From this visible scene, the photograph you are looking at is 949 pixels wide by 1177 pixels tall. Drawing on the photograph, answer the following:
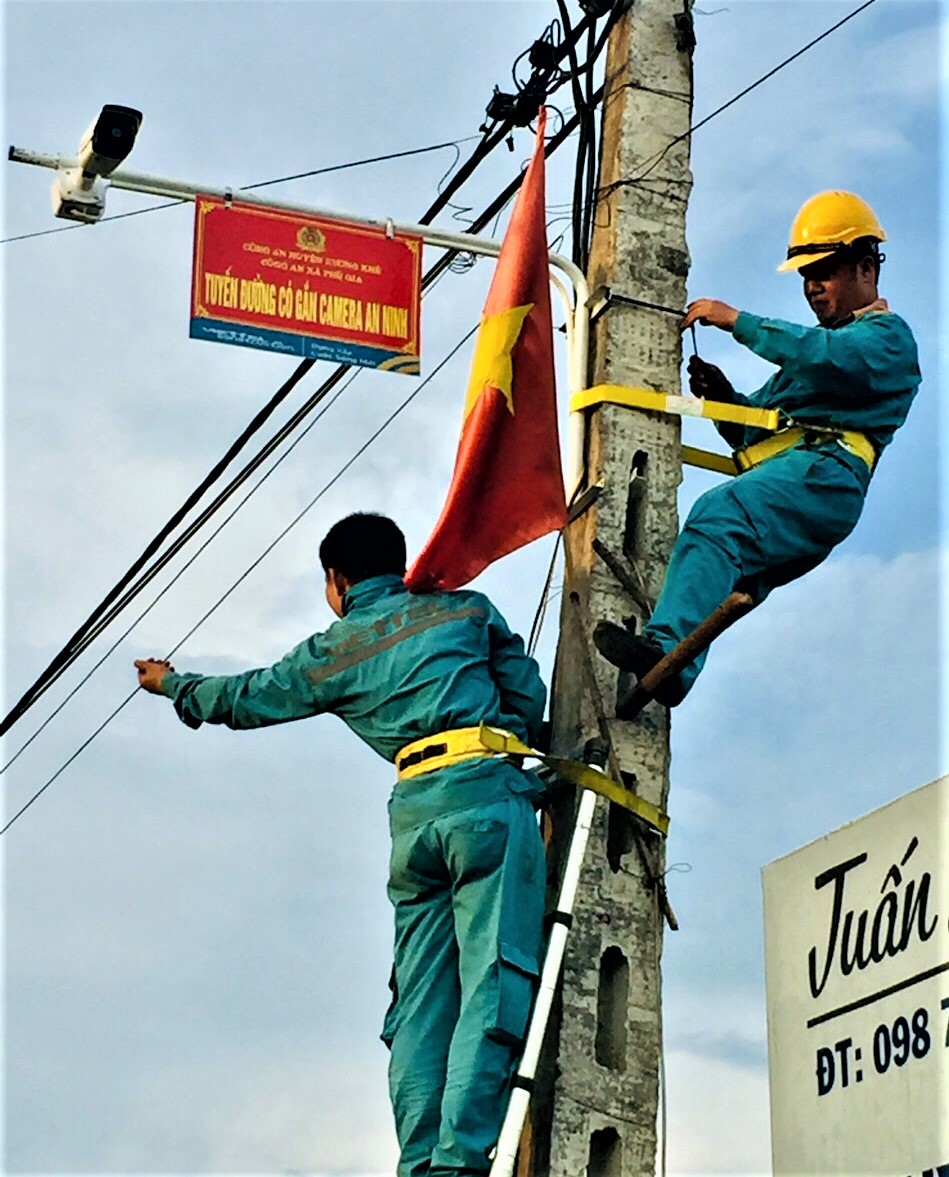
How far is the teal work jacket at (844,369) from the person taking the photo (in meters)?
8.13

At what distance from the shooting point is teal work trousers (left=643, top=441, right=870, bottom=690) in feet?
25.9

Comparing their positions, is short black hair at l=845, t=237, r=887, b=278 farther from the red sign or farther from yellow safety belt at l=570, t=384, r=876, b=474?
the red sign

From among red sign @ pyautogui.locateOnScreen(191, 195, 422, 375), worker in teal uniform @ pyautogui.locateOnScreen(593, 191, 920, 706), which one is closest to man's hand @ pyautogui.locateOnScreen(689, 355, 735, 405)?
worker in teal uniform @ pyautogui.locateOnScreen(593, 191, 920, 706)

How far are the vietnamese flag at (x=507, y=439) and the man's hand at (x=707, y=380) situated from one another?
0.54 m

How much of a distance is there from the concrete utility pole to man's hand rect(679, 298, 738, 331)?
2.2 inches

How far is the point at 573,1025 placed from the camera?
24.4 feet

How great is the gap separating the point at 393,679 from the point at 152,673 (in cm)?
86

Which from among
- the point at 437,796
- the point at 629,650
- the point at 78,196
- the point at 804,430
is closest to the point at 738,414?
the point at 804,430

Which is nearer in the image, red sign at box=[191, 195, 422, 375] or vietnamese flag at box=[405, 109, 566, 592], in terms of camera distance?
vietnamese flag at box=[405, 109, 566, 592]

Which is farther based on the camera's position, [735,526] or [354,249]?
[354,249]

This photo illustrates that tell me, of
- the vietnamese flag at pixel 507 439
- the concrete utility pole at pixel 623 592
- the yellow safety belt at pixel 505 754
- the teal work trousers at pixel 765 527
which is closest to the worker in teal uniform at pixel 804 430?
the teal work trousers at pixel 765 527

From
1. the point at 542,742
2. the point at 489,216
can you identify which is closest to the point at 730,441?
the point at 542,742

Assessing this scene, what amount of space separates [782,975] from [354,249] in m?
2.90

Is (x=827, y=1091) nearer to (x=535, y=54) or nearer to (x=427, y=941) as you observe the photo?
(x=427, y=941)
